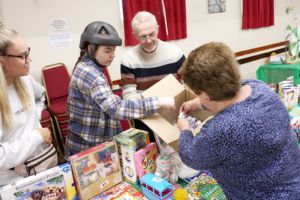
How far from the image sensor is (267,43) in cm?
574

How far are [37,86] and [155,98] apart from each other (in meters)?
0.73

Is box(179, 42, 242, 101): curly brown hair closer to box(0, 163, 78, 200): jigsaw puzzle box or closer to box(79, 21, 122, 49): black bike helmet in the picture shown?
box(79, 21, 122, 49): black bike helmet

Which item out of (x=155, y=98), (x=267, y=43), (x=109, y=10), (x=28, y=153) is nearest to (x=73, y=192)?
(x=28, y=153)

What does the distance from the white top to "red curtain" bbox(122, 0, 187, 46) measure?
8.44ft

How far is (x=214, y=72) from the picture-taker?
0.89 m

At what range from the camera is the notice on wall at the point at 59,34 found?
3.51 meters

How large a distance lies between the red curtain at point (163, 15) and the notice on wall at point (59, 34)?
768 mm

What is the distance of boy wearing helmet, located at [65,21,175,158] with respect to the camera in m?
1.30

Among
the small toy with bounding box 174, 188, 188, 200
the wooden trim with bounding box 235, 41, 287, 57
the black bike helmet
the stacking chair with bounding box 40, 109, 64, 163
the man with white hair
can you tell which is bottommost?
the stacking chair with bounding box 40, 109, 64, 163

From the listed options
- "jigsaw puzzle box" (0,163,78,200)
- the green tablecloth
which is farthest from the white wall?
"jigsaw puzzle box" (0,163,78,200)

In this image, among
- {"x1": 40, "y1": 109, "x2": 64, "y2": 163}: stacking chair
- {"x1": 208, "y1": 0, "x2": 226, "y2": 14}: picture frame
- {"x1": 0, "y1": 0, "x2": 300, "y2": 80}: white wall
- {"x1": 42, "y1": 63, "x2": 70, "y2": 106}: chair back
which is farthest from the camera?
{"x1": 208, "y1": 0, "x2": 226, "y2": 14}: picture frame

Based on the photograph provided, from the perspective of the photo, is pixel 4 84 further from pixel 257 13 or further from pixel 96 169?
pixel 257 13

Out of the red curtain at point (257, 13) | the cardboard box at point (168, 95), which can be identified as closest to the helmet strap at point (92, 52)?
the cardboard box at point (168, 95)

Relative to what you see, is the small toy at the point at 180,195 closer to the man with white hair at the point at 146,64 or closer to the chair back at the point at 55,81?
the man with white hair at the point at 146,64
